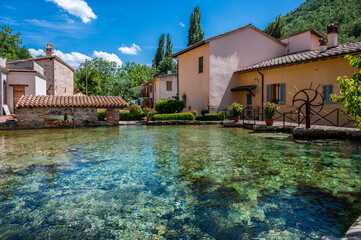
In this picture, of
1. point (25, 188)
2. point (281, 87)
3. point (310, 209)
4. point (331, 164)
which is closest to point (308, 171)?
point (331, 164)

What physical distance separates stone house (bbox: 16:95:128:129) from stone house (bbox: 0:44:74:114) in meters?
5.42

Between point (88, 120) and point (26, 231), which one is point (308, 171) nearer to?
point (26, 231)

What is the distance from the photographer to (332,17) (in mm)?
38750

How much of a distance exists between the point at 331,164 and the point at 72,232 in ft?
20.7

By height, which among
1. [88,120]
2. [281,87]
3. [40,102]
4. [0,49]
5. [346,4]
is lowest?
[88,120]

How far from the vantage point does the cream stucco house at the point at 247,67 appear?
667 inches

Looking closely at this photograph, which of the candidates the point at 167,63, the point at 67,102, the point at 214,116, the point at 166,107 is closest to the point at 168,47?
the point at 167,63

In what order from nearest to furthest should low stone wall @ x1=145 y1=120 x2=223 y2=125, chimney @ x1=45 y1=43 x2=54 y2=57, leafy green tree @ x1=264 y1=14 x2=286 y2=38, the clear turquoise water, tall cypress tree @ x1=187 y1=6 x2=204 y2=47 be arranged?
1. the clear turquoise water
2. low stone wall @ x1=145 y1=120 x2=223 y2=125
3. chimney @ x1=45 y1=43 x2=54 y2=57
4. leafy green tree @ x1=264 y1=14 x2=286 y2=38
5. tall cypress tree @ x1=187 y1=6 x2=204 y2=47

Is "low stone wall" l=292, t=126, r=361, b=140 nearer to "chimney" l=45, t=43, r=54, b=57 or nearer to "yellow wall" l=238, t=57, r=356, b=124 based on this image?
"yellow wall" l=238, t=57, r=356, b=124

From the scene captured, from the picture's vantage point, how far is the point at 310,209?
3.88 metres

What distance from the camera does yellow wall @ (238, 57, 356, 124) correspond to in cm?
1396

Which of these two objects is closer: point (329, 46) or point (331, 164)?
point (331, 164)

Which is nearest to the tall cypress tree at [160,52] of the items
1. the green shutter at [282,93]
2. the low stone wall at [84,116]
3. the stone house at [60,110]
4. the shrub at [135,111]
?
the shrub at [135,111]

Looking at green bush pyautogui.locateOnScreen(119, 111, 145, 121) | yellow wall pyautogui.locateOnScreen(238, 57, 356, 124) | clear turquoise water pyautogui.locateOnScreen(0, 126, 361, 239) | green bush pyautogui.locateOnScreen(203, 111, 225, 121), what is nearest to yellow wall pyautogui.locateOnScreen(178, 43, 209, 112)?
green bush pyautogui.locateOnScreen(203, 111, 225, 121)
